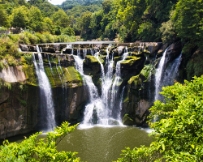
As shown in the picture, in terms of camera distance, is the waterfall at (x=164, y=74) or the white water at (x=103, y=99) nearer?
the waterfall at (x=164, y=74)

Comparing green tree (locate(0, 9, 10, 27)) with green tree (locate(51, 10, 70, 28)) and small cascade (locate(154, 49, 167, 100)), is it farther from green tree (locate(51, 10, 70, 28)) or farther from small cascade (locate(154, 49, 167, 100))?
small cascade (locate(154, 49, 167, 100))

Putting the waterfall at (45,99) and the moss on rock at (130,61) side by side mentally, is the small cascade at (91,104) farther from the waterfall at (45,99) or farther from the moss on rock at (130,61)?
the moss on rock at (130,61)

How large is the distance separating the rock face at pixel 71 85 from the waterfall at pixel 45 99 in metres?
0.37

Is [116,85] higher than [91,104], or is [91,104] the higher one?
[116,85]

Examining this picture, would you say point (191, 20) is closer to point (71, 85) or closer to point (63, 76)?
point (71, 85)

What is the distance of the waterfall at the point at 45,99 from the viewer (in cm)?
1877

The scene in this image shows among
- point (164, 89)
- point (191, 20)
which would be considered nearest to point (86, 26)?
point (191, 20)

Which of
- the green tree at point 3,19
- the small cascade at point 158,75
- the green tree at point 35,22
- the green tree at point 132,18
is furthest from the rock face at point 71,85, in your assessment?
the green tree at point 35,22

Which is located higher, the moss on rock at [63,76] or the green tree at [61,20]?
the green tree at [61,20]

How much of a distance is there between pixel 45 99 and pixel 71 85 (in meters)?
2.71

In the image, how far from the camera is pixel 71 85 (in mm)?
20000

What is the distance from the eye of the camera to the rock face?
1698cm

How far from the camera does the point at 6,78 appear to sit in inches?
647

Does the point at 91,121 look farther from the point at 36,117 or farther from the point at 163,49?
the point at 163,49
